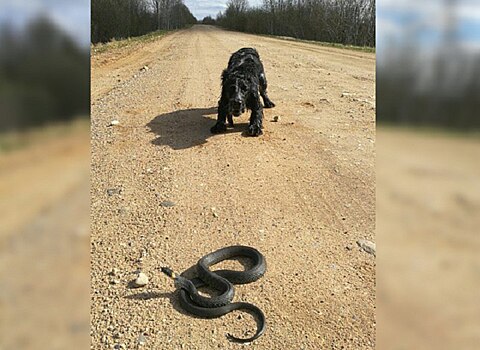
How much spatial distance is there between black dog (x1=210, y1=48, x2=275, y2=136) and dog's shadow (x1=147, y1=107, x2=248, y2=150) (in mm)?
241

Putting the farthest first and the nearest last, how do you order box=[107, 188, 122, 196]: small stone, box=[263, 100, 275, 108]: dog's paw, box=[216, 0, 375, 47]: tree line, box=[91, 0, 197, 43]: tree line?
box=[91, 0, 197, 43]: tree line < box=[216, 0, 375, 47]: tree line < box=[263, 100, 275, 108]: dog's paw < box=[107, 188, 122, 196]: small stone

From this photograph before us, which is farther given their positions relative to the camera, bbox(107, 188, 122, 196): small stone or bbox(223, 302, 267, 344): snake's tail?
bbox(107, 188, 122, 196): small stone

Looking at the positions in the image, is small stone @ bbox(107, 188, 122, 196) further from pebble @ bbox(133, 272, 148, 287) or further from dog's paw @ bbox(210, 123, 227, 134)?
dog's paw @ bbox(210, 123, 227, 134)

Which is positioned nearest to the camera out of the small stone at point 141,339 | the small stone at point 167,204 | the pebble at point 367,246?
the small stone at point 141,339

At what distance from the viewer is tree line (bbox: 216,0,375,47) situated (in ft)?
85.5

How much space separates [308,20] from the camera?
4609 centimetres

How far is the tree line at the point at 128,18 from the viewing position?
3380cm

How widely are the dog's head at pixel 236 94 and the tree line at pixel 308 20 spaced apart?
13629mm
